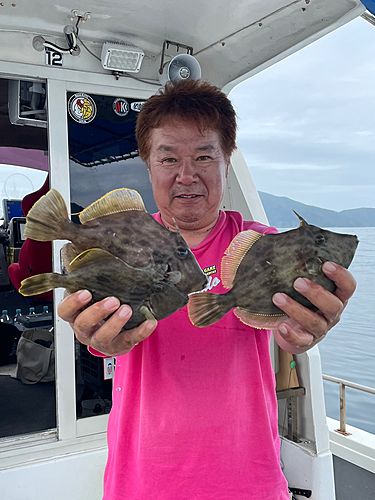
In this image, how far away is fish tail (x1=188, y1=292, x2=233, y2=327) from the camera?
142 cm

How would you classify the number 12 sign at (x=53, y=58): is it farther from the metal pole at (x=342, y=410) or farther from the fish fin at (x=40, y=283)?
the metal pole at (x=342, y=410)

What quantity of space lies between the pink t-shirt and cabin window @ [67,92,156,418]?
1919mm

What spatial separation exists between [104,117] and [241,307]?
2.64m

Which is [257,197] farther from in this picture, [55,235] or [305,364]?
[55,235]

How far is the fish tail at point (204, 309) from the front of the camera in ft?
4.67

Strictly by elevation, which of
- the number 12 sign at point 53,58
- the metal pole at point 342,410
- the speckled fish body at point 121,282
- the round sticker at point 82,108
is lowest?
the metal pole at point 342,410

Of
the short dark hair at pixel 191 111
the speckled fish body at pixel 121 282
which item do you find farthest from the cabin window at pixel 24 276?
the speckled fish body at pixel 121 282

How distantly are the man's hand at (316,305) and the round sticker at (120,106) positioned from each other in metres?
2.69

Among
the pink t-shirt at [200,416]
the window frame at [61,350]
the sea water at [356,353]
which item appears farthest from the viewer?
the sea water at [356,353]

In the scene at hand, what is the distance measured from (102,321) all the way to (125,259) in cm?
18

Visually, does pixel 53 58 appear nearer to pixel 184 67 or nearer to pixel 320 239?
pixel 184 67

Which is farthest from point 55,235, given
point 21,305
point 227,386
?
point 21,305

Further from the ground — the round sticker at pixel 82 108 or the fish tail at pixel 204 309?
the round sticker at pixel 82 108

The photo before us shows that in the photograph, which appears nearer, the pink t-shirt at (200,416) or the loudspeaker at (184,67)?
the pink t-shirt at (200,416)
